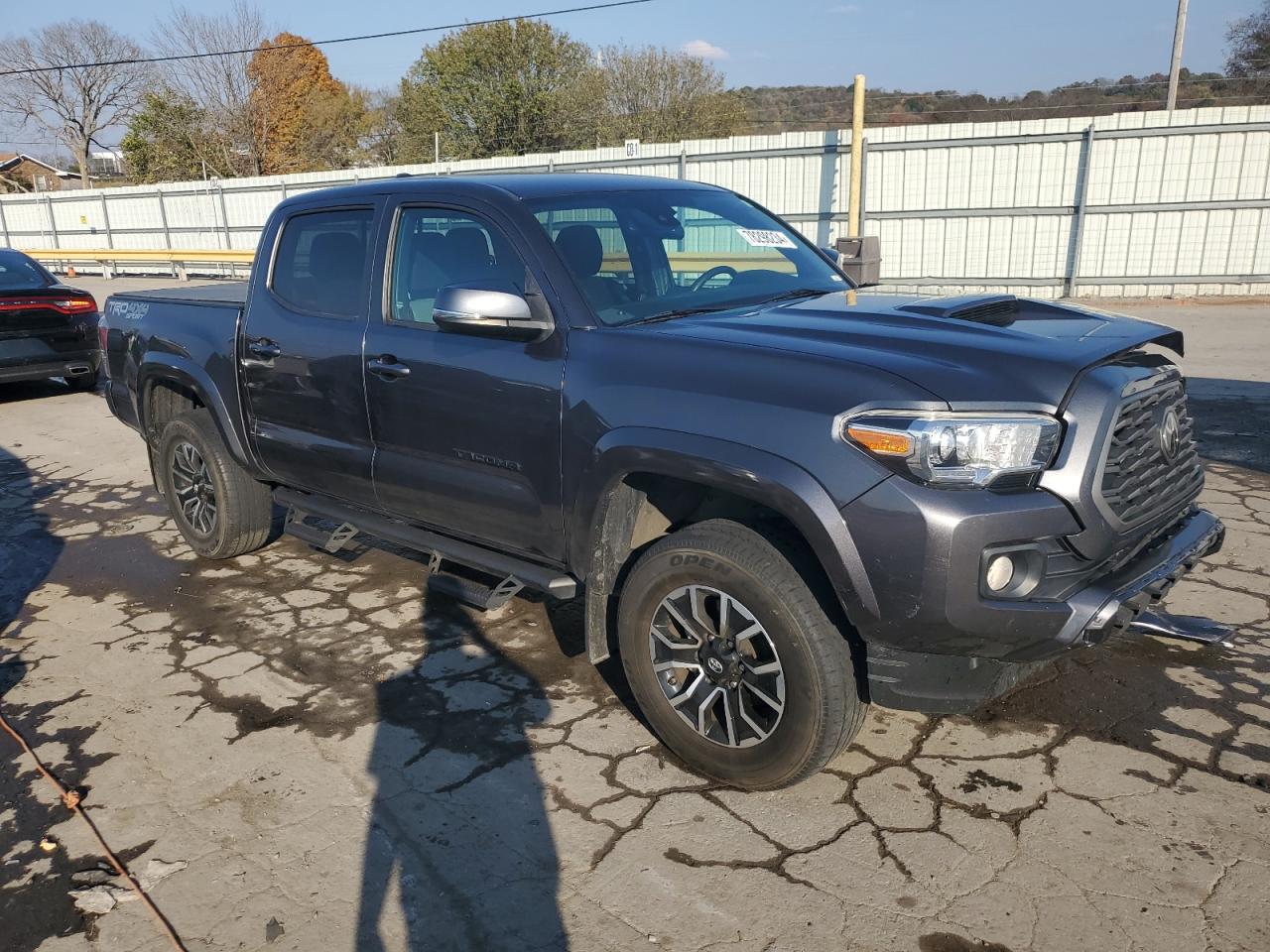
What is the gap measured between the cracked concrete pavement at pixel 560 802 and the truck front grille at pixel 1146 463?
0.93m

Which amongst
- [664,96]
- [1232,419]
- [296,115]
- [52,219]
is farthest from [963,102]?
[1232,419]

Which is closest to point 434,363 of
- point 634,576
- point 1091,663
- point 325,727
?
point 634,576

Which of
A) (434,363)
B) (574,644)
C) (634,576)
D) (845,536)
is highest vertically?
(434,363)

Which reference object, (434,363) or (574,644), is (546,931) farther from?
(434,363)

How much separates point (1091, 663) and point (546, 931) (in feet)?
8.30

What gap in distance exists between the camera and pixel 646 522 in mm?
3330

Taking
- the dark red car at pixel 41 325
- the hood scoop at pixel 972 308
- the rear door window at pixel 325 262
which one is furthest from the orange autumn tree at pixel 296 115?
the hood scoop at pixel 972 308

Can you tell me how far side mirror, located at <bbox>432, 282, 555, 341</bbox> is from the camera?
320cm

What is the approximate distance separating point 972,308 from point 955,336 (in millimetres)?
406

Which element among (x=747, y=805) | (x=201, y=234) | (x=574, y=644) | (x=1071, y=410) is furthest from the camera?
(x=201, y=234)

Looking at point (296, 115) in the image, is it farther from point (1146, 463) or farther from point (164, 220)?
point (1146, 463)

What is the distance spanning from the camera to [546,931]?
2.55 m

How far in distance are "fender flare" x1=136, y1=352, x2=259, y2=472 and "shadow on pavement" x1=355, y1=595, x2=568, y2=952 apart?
1645 millimetres

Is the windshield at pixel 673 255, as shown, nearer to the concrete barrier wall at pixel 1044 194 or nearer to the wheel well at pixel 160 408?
the wheel well at pixel 160 408
